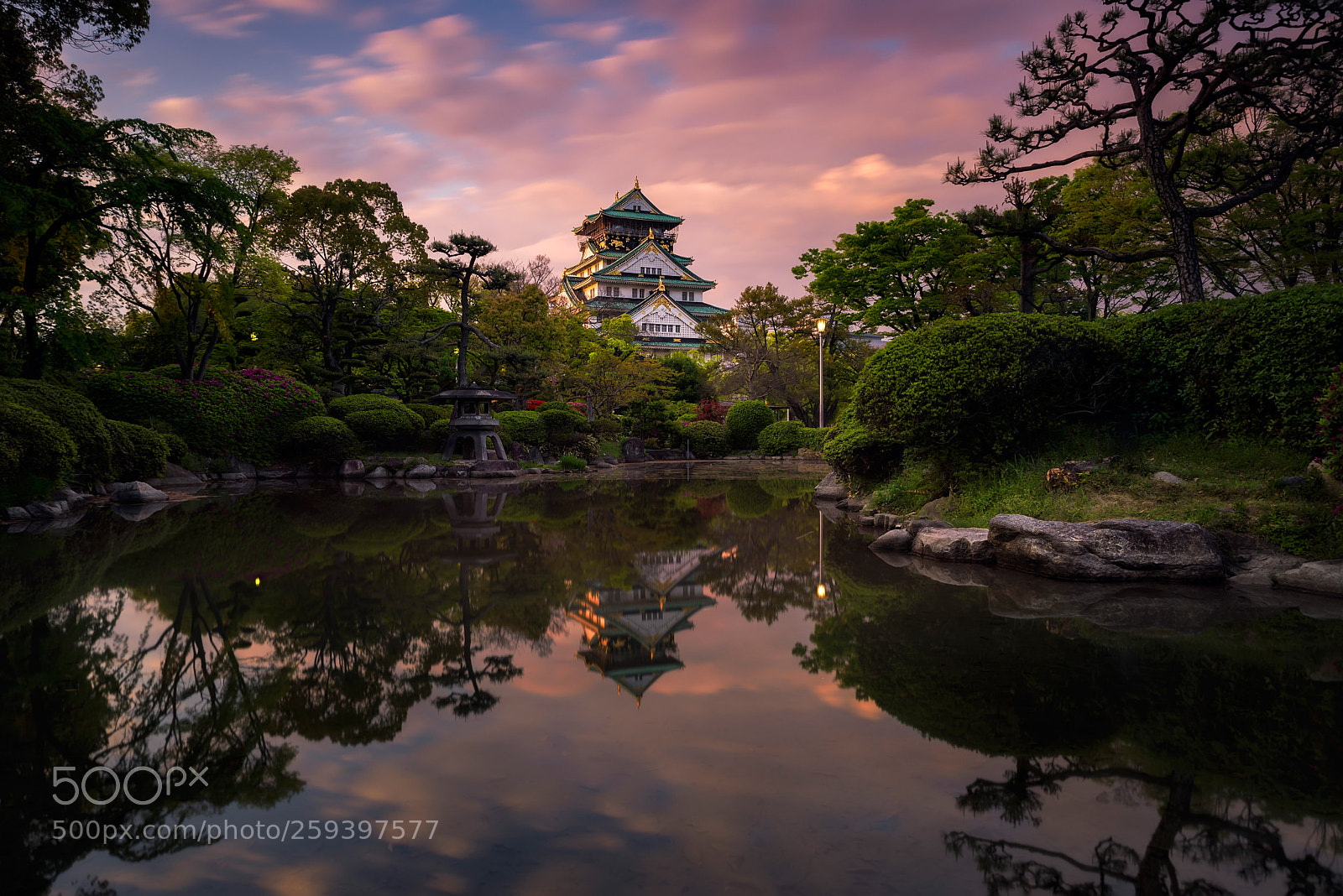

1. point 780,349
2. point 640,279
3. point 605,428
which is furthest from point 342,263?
point 640,279

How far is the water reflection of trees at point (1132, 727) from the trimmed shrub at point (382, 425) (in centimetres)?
2135

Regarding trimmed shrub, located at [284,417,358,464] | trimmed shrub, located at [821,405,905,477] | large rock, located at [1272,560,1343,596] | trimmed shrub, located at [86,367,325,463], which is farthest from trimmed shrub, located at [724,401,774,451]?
large rock, located at [1272,560,1343,596]

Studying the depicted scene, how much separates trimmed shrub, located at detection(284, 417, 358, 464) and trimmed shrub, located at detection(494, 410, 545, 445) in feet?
17.5

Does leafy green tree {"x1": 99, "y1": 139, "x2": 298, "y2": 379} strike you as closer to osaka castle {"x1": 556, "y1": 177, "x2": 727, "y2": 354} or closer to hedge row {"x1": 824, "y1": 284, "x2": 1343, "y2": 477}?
hedge row {"x1": 824, "y1": 284, "x2": 1343, "y2": 477}

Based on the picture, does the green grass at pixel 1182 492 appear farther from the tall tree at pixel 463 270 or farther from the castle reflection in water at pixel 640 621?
the tall tree at pixel 463 270

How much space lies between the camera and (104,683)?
3.99m

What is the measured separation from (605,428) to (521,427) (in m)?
4.29

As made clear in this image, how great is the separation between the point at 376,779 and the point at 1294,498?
8.53m

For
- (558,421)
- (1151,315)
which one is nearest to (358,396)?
(558,421)

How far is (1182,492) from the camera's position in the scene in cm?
783

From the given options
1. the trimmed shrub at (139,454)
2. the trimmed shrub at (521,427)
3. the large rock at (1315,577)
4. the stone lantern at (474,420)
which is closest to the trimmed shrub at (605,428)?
the trimmed shrub at (521,427)

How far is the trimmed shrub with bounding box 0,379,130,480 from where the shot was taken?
12.4 metres

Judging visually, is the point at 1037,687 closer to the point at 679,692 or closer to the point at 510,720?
the point at 679,692

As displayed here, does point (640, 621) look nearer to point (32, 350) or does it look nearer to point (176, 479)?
point (32, 350)
